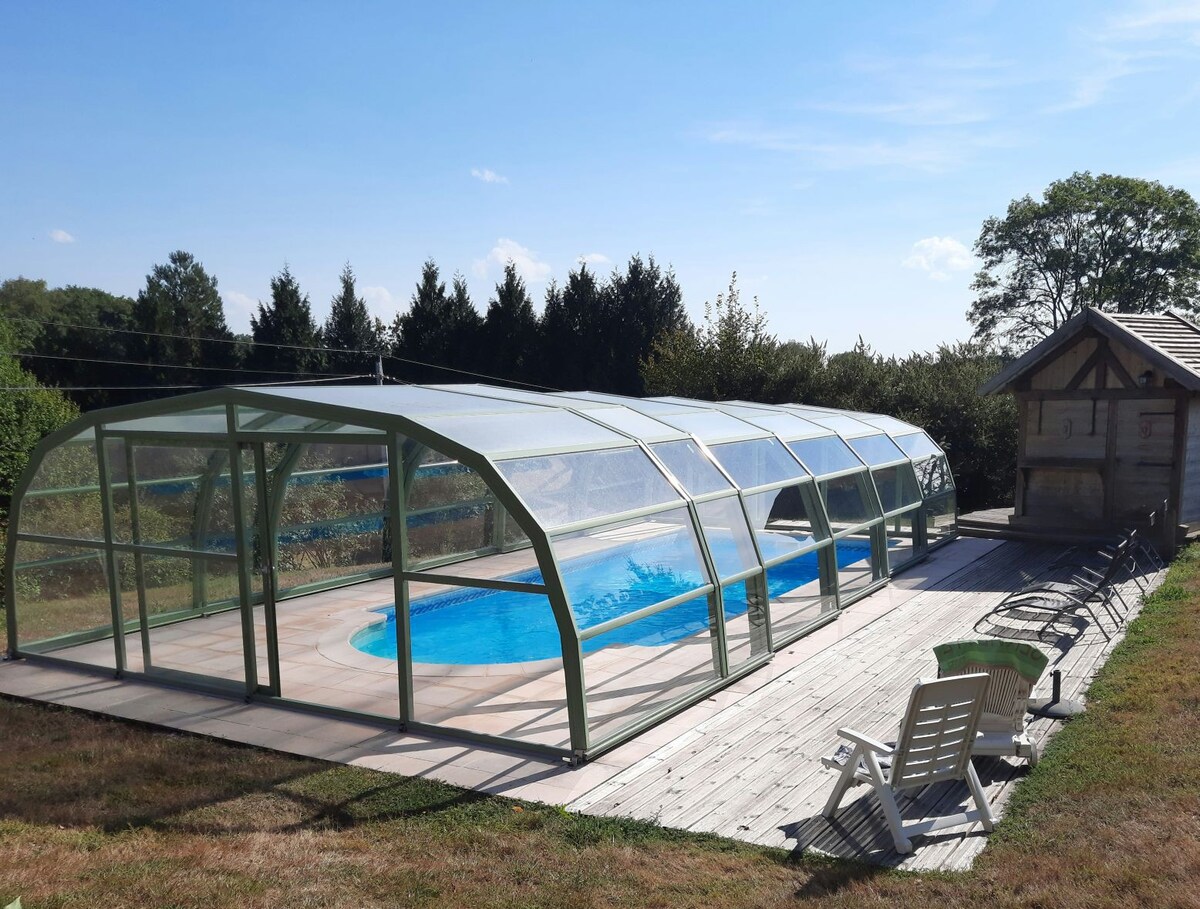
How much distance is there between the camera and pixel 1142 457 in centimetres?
1392

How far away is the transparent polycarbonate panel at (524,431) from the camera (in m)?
7.29

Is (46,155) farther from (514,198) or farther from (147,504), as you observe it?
(147,504)

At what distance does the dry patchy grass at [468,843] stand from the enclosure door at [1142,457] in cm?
790

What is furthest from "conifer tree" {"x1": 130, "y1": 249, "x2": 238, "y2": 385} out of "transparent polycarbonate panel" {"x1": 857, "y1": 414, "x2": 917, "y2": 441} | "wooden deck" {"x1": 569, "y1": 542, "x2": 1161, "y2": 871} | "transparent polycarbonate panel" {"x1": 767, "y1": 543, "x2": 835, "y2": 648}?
"wooden deck" {"x1": 569, "y1": 542, "x2": 1161, "y2": 871}

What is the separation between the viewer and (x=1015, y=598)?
10.4 meters

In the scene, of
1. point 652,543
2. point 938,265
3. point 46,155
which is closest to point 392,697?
point 652,543

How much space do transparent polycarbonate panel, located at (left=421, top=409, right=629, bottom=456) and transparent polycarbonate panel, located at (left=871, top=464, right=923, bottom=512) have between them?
19.3ft

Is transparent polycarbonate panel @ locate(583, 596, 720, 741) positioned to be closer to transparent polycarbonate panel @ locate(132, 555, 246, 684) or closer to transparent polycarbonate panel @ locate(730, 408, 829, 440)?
transparent polycarbonate panel @ locate(132, 555, 246, 684)

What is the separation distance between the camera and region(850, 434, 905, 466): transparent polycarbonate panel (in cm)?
1324

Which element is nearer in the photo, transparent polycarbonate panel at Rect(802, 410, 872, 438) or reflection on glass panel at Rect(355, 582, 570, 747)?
reflection on glass panel at Rect(355, 582, 570, 747)

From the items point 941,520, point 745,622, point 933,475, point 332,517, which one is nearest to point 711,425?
point 745,622

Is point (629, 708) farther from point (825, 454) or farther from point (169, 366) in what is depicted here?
point (169, 366)

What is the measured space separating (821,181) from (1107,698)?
12217 mm

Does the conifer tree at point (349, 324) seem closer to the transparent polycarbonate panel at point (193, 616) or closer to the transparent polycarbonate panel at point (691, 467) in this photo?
the transparent polycarbonate panel at point (193, 616)
